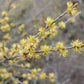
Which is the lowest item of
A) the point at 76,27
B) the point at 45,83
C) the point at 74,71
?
the point at 45,83

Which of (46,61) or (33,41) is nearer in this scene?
(33,41)

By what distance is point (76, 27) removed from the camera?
14.5 ft

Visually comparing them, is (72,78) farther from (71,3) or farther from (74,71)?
(71,3)

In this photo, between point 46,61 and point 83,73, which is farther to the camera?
point 83,73

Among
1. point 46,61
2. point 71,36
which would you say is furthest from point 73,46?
point 71,36

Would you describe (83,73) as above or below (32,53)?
below

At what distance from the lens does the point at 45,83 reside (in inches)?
144

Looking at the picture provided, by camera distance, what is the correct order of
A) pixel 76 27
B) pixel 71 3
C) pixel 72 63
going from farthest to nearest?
pixel 76 27 → pixel 72 63 → pixel 71 3

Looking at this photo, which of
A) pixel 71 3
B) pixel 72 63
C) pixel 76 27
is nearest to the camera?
pixel 71 3

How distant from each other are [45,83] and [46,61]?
0.79 m

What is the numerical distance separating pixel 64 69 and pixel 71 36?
1.40 m

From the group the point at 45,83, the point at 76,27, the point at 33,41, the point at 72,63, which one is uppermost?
the point at 76,27

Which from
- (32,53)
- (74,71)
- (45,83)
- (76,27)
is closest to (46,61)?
(45,83)

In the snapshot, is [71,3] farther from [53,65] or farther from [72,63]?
[72,63]
